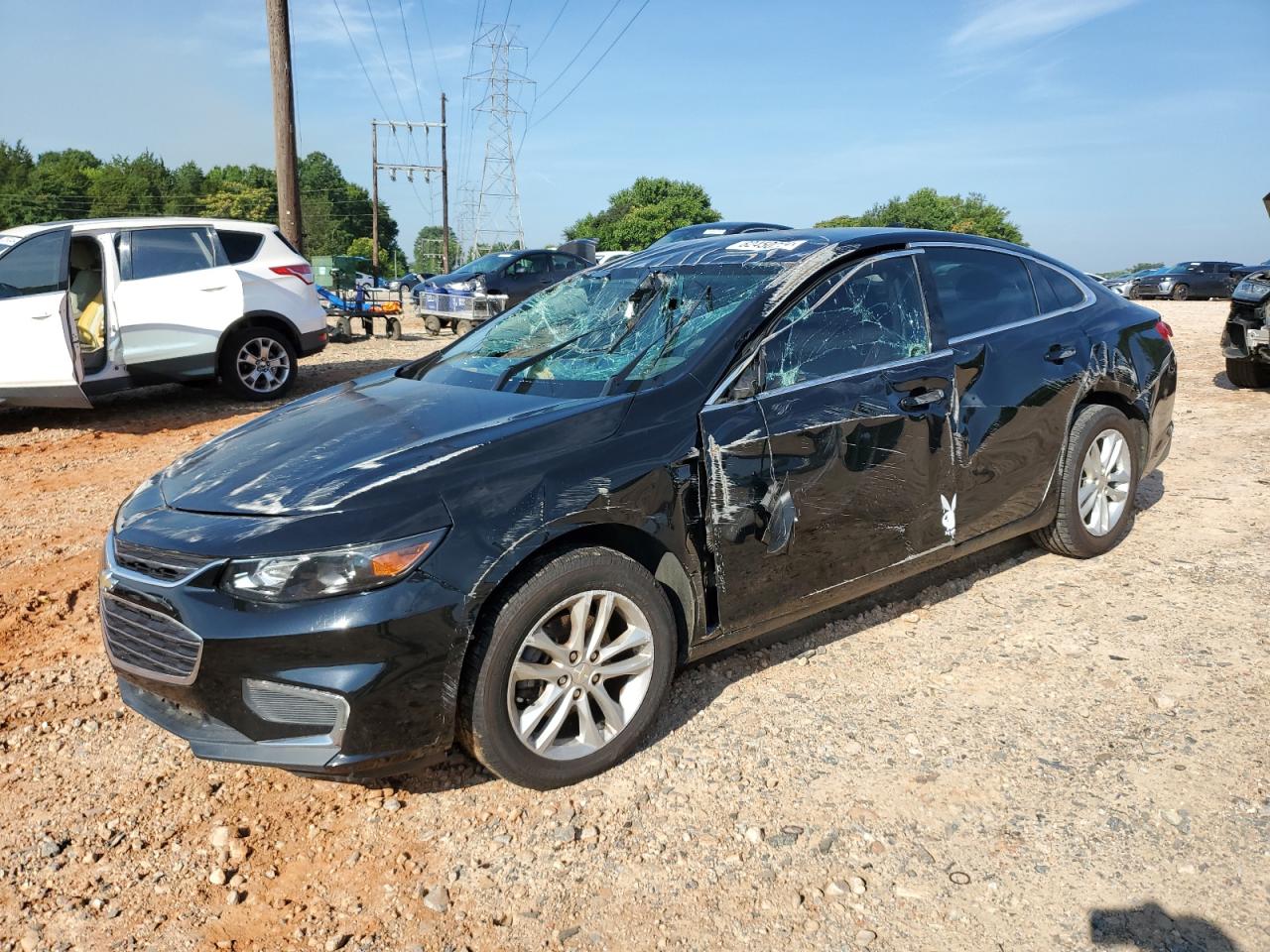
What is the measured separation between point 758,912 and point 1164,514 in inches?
166

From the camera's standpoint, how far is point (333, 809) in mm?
2867

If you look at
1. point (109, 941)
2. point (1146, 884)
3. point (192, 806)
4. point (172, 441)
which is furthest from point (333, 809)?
point (172, 441)

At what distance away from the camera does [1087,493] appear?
15.0 feet

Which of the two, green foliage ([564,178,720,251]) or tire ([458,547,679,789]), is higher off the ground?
green foliage ([564,178,720,251])

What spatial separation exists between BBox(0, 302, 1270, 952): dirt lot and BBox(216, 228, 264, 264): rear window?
20.1 feet

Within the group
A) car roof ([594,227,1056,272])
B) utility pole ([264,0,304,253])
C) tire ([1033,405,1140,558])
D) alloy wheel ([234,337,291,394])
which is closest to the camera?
car roof ([594,227,1056,272])

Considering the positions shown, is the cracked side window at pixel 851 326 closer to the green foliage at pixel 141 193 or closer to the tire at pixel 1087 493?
the tire at pixel 1087 493

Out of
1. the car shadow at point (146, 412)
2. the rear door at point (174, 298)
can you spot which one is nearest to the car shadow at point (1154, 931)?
the car shadow at point (146, 412)

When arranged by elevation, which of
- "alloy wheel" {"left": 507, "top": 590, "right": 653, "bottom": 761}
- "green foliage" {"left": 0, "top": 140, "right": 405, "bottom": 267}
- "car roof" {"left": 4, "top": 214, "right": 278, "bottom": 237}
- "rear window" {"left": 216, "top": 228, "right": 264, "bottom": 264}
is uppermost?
"green foliage" {"left": 0, "top": 140, "right": 405, "bottom": 267}

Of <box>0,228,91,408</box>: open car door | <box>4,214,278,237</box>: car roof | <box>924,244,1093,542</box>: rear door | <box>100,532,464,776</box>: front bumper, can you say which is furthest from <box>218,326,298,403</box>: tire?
<box>924,244,1093,542</box>: rear door

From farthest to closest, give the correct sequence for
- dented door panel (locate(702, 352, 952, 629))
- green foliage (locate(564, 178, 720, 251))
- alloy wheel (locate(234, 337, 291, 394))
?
green foliage (locate(564, 178, 720, 251)) < alloy wheel (locate(234, 337, 291, 394)) < dented door panel (locate(702, 352, 952, 629))

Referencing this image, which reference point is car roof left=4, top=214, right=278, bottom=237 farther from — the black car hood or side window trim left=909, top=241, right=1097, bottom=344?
side window trim left=909, top=241, right=1097, bottom=344

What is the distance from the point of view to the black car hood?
8.72 ft

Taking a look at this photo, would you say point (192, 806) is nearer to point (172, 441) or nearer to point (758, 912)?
point (758, 912)
